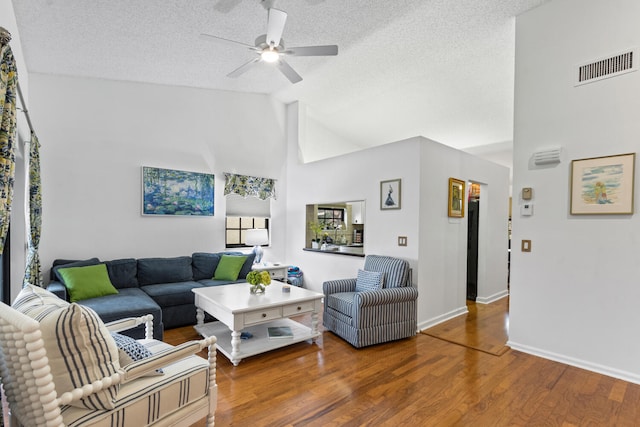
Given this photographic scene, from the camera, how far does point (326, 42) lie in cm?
374

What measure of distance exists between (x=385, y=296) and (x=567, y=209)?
189 cm

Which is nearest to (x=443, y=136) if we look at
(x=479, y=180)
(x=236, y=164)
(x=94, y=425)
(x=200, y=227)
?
(x=479, y=180)

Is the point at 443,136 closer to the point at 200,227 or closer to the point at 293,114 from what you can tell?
the point at 293,114

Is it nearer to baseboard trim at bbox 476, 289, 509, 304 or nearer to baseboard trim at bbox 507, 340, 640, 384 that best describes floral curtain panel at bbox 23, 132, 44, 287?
baseboard trim at bbox 507, 340, 640, 384

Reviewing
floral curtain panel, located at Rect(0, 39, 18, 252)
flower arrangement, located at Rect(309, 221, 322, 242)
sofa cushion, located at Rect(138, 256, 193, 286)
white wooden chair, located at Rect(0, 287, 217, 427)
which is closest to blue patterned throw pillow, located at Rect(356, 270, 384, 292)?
flower arrangement, located at Rect(309, 221, 322, 242)

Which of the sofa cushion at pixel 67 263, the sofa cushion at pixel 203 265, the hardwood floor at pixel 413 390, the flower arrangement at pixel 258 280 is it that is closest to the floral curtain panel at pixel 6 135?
the hardwood floor at pixel 413 390

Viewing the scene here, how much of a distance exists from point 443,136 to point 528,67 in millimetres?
3025

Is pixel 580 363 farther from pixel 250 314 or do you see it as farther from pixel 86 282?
pixel 86 282

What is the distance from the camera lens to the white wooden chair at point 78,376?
3.99ft

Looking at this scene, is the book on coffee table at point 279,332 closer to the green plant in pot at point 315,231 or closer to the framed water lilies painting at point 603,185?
the green plant in pot at point 315,231

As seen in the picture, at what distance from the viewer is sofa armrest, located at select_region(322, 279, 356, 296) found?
3.77 metres

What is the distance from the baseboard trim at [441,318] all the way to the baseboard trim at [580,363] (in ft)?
2.83

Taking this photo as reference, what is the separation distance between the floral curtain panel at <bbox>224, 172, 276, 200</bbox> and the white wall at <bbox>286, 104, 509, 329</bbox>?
487 mm

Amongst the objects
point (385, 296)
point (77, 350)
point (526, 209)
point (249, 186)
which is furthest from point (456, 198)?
point (77, 350)
